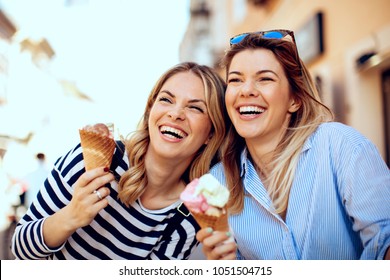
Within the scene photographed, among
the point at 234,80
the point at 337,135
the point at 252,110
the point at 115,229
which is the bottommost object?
the point at 115,229

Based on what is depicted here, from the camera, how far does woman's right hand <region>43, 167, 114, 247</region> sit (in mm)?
1396

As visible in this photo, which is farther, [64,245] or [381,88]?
[381,88]

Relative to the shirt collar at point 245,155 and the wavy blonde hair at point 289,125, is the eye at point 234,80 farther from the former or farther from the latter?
the shirt collar at point 245,155

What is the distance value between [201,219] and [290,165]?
1.25 feet

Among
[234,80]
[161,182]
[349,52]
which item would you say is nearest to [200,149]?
[161,182]

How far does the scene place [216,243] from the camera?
1.22 m

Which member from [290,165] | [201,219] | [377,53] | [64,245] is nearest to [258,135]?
[290,165]

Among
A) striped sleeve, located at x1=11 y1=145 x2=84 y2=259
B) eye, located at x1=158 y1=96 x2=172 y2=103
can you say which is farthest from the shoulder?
striped sleeve, located at x1=11 y1=145 x2=84 y2=259

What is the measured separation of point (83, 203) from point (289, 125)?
769 mm

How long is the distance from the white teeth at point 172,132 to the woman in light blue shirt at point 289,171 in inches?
7.4

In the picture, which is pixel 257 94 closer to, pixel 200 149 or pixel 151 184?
pixel 200 149

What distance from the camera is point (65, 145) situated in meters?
2.11

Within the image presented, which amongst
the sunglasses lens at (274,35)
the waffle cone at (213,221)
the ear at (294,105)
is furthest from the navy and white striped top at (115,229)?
the sunglasses lens at (274,35)
